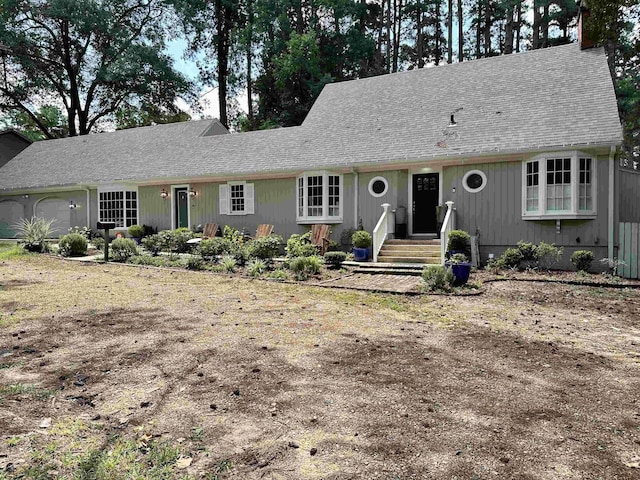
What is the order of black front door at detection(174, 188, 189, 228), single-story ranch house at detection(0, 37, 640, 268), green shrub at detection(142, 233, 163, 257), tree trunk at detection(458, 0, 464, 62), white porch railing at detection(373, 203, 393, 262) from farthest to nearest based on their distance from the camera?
tree trunk at detection(458, 0, 464, 62) → black front door at detection(174, 188, 189, 228) → green shrub at detection(142, 233, 163, 257) → white porch railing at detection(373, 203, 393, 262) → single-story ranch house at detection(0, 37, 640, 268)

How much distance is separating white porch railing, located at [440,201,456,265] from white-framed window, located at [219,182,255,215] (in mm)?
7179

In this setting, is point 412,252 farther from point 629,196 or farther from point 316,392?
point 316,392

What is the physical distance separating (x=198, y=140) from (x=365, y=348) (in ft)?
54.1

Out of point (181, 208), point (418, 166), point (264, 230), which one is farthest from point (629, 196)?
point (181, 208)

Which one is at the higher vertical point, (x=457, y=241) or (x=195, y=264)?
(x=457, y=241)

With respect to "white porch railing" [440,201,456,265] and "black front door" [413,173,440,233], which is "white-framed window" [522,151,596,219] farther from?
"black front door" [413,173,440,233]

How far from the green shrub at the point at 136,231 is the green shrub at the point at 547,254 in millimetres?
14706

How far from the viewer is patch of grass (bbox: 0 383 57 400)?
11.0 feet

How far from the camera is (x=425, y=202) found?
1336cm

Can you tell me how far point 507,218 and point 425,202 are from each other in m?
2.55

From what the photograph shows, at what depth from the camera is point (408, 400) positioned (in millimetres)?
Answer: 3346

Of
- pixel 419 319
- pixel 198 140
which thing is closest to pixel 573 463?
pixel 419 319

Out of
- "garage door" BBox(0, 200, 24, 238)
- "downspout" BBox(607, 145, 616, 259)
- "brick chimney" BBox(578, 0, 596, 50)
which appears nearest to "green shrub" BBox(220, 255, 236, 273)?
"downspout" BBox(607, 145, 616, 259)

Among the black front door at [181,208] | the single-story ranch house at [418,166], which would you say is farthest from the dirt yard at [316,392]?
the black front door at [181,208]
